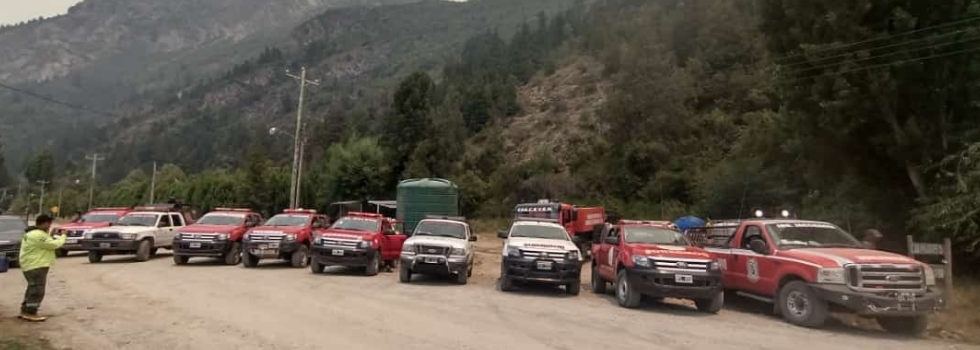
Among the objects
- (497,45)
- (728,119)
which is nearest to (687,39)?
(728,119)

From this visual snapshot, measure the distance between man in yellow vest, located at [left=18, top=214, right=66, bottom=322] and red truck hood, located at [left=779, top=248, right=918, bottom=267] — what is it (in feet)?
40.0

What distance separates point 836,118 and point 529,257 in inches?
397

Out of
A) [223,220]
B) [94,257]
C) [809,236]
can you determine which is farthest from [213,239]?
[809,236]

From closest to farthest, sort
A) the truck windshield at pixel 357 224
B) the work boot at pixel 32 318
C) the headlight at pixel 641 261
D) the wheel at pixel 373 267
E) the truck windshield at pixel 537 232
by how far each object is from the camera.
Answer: the work boot at pixel 32 318
the headlight at pixel 641 261
the truck windshield at pixel 537 232
the wheel at pixel 373 267
the truck windshield at pixel 357 224

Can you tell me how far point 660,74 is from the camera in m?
50.9

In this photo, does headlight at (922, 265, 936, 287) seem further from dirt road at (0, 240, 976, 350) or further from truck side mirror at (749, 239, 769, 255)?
truck side mirror at (749, 239, 769, 255)

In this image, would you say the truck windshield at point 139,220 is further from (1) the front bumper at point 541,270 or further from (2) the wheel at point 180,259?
(1) the front bumper at point 541,270

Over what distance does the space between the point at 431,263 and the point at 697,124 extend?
1614 inches

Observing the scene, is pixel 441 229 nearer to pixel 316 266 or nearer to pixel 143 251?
pixel 316 266

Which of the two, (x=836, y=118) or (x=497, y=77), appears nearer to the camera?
(x=836, y=118)

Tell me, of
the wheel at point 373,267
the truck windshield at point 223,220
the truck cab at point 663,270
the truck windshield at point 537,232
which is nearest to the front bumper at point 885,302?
the truck cab at point 663,270

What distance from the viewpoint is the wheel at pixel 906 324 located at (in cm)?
1084

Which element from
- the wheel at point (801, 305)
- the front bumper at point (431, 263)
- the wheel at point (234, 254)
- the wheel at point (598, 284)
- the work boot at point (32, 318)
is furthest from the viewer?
the wheel at point (234, 254)

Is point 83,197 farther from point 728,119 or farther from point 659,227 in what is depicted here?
point 659,227
